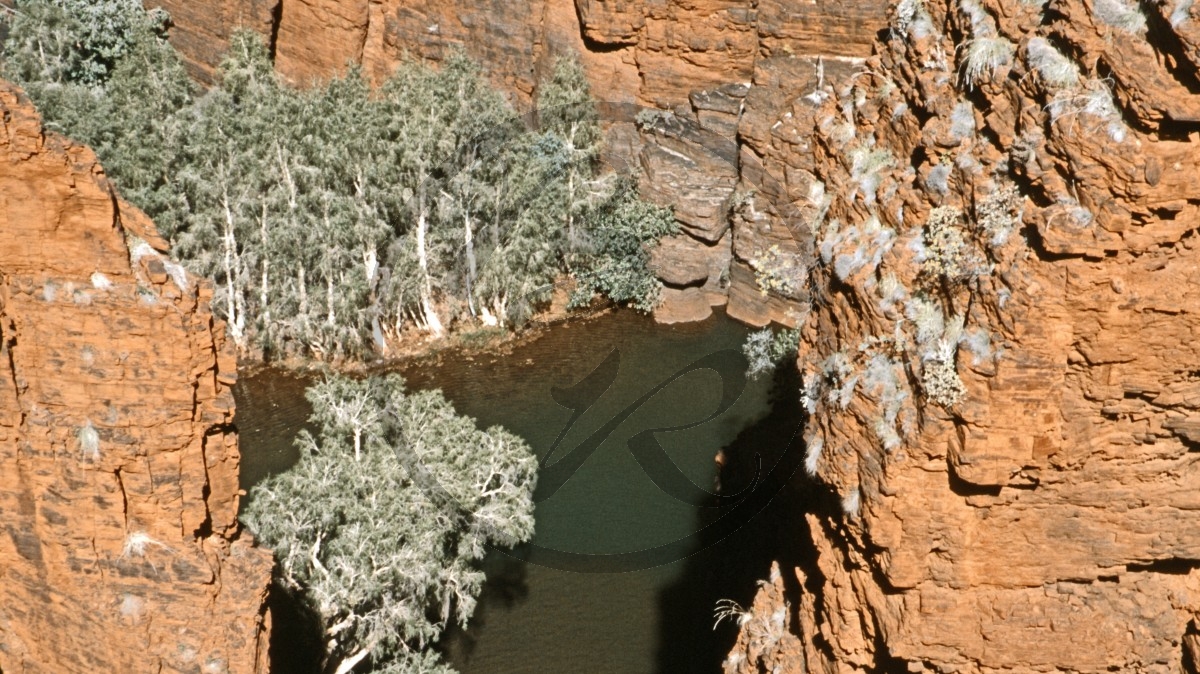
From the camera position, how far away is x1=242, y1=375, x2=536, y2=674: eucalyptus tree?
24.5m

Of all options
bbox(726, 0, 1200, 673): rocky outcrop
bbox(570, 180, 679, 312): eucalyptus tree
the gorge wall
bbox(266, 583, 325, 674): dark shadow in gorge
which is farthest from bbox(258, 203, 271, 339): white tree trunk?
bbox(726, 0, 1200, 673): rocky outcrop

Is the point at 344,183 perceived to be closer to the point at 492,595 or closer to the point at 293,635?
the point at 492,595

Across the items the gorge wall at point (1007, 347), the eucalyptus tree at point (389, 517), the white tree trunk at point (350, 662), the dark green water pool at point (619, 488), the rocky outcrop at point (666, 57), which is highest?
the gorge wall at point (1007, 347)

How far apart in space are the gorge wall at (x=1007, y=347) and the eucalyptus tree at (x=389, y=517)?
9.13 metres

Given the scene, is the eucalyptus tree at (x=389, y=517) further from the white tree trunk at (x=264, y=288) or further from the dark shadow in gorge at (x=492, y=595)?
the white tree trunk at (x=264, y=288)

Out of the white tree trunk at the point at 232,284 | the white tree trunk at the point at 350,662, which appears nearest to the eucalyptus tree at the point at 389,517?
the white tree trunk at the point at 350,662

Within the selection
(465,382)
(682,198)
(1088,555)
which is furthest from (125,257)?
(682,198)

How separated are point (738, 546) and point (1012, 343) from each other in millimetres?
17803

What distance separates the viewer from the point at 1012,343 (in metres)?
13.2

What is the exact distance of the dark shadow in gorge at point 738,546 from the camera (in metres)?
28.0

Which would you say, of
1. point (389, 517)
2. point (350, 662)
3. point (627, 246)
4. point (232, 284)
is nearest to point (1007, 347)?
point (389, 517)

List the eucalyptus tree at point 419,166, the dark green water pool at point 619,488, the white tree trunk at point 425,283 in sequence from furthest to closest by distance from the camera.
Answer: the white tree trunk at point 425,283 → the eucalyptus tree at point 419,166 → the dark green water pool at point 619,488

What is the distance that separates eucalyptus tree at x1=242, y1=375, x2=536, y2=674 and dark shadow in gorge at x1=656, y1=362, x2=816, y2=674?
438cm

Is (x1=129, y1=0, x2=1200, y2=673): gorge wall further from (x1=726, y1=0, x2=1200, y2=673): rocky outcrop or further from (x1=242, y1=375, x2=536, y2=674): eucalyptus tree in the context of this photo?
(x1=242, y1=375, x2=536, y2=674): eucalyptus tree
